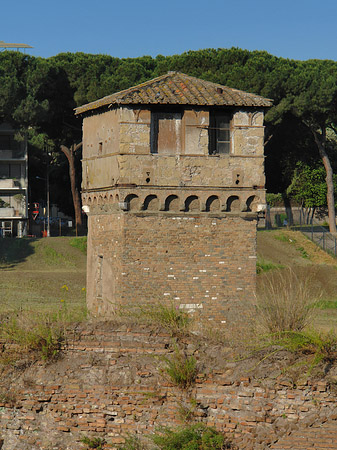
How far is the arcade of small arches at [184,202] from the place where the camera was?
57.2ft

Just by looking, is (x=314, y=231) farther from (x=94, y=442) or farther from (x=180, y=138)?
(x=94, y=442)

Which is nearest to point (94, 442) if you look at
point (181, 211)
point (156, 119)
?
point (181, 211)

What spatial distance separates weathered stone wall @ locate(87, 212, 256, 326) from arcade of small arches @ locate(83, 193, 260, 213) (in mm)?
199

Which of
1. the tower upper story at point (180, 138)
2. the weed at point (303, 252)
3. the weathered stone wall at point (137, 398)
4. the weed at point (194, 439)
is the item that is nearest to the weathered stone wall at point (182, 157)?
the tower upper story at point (180, 138)

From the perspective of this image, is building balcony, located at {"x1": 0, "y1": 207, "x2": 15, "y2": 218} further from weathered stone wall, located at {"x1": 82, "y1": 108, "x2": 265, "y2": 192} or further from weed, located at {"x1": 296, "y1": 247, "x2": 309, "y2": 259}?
weathered stone wall, located at {"x1": 82, "y1": 108, "x2": 265, "y2": 192}

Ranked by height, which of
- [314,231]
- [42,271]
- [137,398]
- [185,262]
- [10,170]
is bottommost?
[42,271]

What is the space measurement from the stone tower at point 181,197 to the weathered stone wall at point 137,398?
16.3ft

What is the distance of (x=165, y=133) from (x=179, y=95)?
105 centimetres

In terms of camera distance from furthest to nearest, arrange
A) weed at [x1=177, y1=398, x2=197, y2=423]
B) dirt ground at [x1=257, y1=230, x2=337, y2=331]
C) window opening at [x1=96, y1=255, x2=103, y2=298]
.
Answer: dirt ground at [x1=257, y1=230, x2=337, y2=331], window opening at [x1=96, y1=255, x2=103, y2=298], weed at [x1=177, y1=398, x2=197, y2=423]

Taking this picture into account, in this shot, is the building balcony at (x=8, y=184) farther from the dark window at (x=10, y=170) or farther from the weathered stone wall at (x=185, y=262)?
the weathered stone wall at (x=185, y=262)

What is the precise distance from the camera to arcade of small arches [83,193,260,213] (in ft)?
57.2

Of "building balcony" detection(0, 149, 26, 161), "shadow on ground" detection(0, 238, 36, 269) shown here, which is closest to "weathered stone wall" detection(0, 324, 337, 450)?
"shadow on ground" detection(0, 238, 36, 269)

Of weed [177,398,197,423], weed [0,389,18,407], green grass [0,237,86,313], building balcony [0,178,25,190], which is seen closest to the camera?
weed [177,398,197,423]

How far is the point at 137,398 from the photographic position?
11586 millimetres
